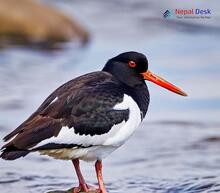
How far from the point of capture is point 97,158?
7.25m

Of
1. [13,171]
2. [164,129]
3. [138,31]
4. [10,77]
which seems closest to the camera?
[13,171]

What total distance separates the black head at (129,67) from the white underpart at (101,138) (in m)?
0.36

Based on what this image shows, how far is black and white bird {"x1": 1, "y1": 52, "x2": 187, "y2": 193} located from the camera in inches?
268

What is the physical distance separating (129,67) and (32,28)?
6768 mm

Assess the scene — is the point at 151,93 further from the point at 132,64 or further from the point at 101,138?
the point at 101,138

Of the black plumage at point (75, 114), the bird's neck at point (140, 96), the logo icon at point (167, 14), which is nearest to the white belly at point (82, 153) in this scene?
the black plumage at point (75, 114)

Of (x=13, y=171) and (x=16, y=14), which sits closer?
(x=13, y=171)

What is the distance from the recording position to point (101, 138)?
7.04m

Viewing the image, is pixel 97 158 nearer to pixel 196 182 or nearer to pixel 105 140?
pixel 105 140

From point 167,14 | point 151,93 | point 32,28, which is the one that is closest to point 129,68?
point 151,93

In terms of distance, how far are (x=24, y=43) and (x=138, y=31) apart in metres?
2.71

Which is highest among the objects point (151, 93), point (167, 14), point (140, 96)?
point (167, 14)

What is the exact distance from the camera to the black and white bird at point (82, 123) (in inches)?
268

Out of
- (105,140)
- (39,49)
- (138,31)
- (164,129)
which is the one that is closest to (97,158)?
(105,140)
